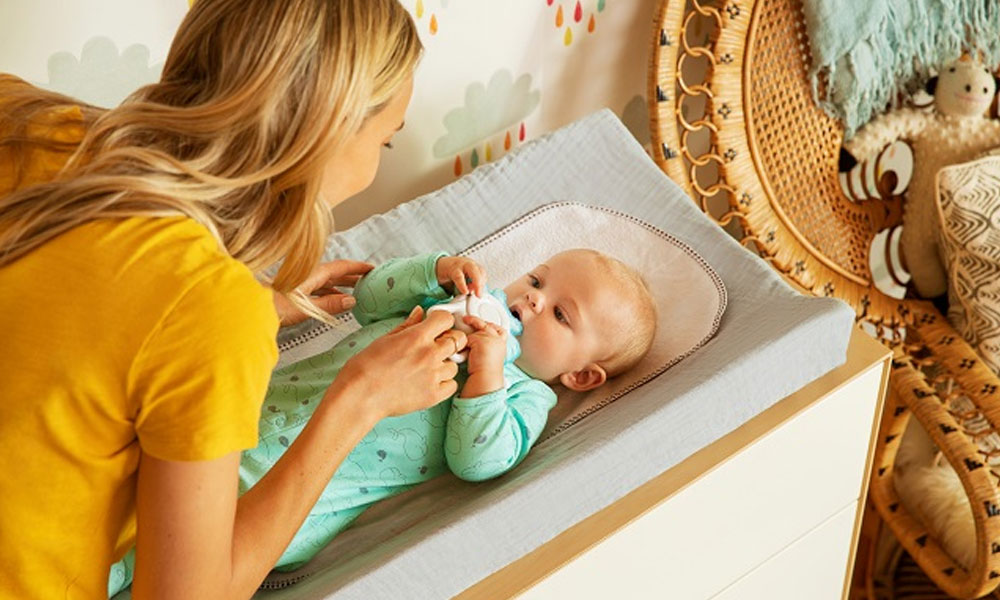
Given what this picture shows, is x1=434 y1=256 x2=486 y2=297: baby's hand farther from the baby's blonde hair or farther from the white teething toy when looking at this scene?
the baby's blonde hair

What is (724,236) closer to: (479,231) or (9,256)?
(479,231)

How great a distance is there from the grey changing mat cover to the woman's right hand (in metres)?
0.12

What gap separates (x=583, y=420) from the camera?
1313 mm

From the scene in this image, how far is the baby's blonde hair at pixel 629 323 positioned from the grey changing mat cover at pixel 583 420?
0.15ft

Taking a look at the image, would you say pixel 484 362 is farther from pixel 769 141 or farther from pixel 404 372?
pixel 769 141

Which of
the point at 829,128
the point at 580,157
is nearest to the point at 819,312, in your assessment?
the point at 580,157

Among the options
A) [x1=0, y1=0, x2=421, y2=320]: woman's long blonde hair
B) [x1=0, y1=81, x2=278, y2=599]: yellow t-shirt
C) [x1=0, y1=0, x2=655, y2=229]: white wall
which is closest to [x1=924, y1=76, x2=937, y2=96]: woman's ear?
[x1=0, y1=0, x2=655, y2=229]: white wall

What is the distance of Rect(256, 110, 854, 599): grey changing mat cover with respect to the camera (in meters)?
1.09

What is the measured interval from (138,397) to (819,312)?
787 millimetres

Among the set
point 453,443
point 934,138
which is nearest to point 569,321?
point 453,443

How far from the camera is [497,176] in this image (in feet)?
5.20

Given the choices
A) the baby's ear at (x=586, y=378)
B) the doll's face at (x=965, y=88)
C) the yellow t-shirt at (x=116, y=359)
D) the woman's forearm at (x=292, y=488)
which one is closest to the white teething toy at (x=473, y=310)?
the baby's ear at (x=586, y=378)

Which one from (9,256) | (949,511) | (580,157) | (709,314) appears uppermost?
(9,256)

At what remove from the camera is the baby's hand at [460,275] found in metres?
1.28
